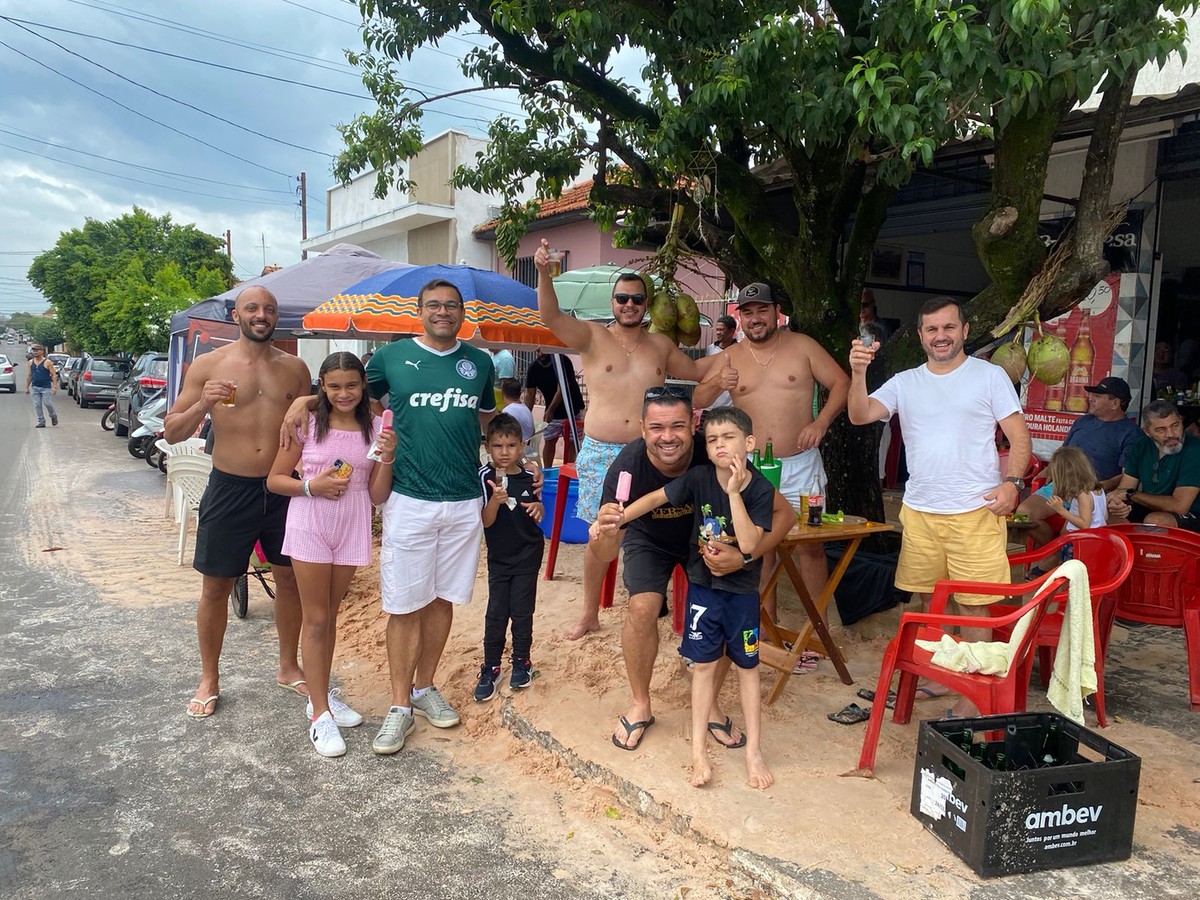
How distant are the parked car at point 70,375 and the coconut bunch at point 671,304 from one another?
94.3 feet

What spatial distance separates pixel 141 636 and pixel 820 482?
14.7ft

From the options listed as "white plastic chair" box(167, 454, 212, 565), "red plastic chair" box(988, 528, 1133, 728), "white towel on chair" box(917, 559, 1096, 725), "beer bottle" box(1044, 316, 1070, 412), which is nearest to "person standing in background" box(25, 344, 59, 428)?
"white plastic chair" box(167, 454, 212, 565)

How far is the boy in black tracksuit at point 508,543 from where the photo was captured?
13.9ft

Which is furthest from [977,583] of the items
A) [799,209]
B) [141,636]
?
[141,636]

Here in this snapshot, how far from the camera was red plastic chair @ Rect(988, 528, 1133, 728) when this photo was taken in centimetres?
395

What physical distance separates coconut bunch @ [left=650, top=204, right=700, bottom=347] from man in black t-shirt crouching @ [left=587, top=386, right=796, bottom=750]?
1428 mm

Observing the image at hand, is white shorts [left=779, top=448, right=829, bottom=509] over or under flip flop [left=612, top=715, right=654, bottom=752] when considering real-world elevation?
over

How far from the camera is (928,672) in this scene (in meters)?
3.45

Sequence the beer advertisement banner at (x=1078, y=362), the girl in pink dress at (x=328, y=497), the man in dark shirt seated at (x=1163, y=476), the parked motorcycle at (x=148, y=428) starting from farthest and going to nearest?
the parked motorcycle at (x=148, y=428) → the beer advertisement banner at (x=1078, y=362) → the man in dark shirt seated at (x=1163, y=476) → the girl in pink dress at (x=328, y=497)

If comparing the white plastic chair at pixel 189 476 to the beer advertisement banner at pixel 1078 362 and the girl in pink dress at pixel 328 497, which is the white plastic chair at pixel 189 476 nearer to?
the girl in pink dress at pixel 328 497

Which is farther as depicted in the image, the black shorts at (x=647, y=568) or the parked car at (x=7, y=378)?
the parked car at (x=7, y=378)

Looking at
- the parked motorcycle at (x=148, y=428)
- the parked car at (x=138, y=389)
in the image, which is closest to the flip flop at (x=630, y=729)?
the parked motorcycle at (x=148, y=428)

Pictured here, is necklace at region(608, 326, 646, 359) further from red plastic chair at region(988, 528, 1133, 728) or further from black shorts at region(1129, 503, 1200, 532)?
black shorts at region(1129, 503, 1200, 532)

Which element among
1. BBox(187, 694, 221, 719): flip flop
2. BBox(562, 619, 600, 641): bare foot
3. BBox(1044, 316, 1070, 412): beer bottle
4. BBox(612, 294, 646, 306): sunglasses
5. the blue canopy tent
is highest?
the blue canopy tent
